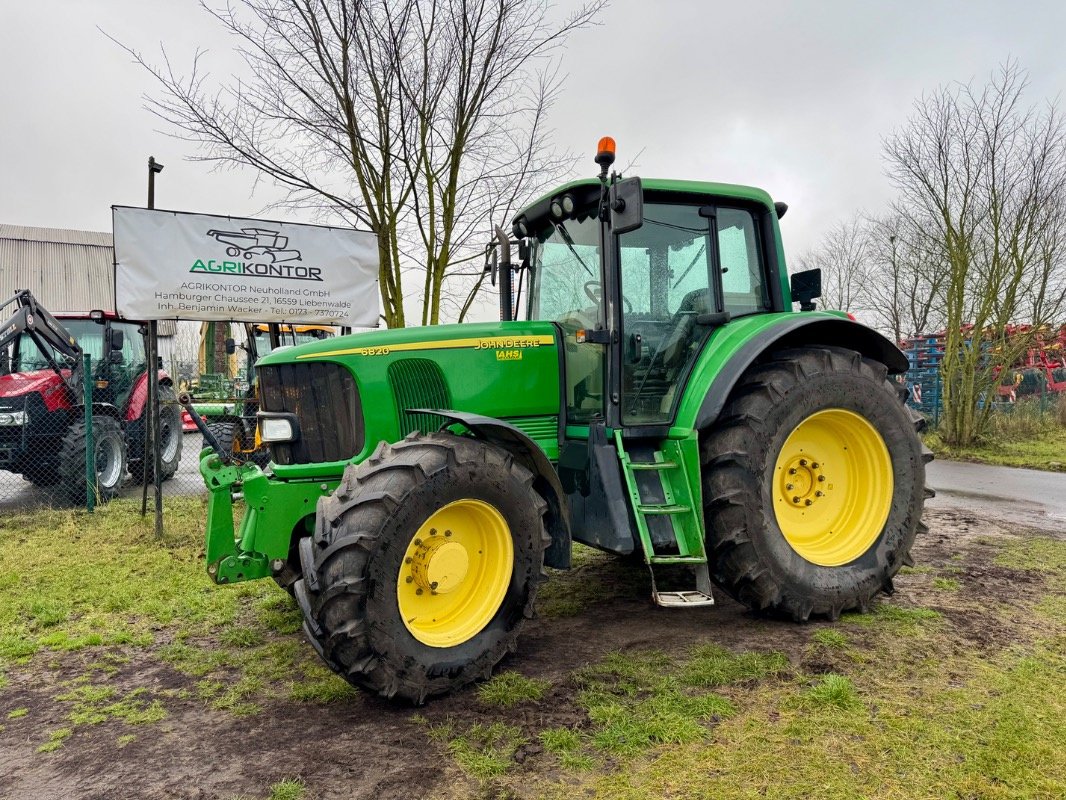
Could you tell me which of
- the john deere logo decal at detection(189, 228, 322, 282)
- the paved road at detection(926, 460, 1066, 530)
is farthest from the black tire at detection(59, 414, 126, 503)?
the paved road at detection(926, 460, 1066, 530)

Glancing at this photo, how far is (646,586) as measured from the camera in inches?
190

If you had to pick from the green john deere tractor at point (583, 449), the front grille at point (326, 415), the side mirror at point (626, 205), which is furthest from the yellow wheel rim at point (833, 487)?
the front grille at point (326, 415)

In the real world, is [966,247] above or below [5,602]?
above

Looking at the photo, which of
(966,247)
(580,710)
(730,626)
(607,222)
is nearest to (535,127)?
(607,222)

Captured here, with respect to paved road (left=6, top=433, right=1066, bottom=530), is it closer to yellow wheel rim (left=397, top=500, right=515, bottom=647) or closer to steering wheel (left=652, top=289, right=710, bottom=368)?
steering wheel (left=652, top=289, right=710, bottom=368)

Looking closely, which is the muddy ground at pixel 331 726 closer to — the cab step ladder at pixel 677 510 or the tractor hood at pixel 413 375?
the cab step ladder at pixel 677 510

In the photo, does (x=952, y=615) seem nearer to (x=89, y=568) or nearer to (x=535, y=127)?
(x=89, y=568)

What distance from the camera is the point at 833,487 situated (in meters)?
4.30

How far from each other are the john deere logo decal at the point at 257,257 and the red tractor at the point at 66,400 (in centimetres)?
181

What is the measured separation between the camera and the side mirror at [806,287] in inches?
188

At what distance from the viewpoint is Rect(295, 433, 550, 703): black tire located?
9.39ft

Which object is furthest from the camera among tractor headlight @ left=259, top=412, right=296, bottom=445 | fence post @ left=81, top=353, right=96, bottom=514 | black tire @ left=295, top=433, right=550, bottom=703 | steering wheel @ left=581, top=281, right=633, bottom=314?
fence post @ left=81, top=353, right=96, bottom=514

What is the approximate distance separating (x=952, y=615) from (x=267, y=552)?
12.1ft

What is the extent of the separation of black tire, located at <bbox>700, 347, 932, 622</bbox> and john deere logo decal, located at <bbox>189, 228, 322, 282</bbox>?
4769mm
